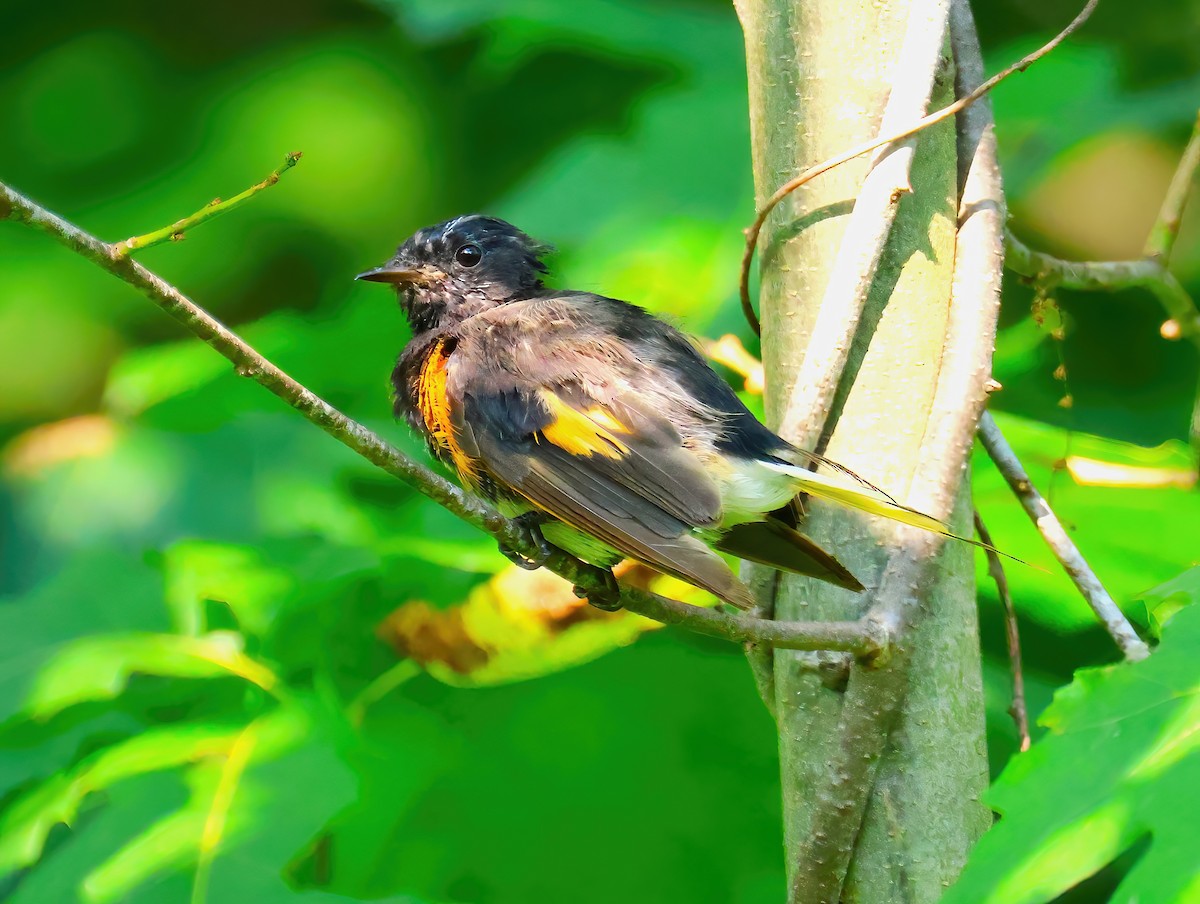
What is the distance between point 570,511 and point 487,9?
74.0 inches

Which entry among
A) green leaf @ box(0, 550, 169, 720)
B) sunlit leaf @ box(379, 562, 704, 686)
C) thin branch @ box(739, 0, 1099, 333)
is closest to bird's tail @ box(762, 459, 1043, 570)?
thin branch @ box(739, 0, 1099, 333)

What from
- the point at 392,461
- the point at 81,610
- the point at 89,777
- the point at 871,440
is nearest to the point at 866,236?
the point at 871,440

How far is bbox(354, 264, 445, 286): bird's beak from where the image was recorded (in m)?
1.73

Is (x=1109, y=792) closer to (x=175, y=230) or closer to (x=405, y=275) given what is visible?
(x=175, y=230)

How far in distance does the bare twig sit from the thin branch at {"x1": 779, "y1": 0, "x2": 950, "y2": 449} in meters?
0.12

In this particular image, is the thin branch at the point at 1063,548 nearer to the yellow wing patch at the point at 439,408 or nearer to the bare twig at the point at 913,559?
the bare twig at the point at 913,559

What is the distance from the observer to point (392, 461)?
880 mm

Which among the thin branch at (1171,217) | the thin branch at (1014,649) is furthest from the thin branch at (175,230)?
the thin branch at (1171,217)

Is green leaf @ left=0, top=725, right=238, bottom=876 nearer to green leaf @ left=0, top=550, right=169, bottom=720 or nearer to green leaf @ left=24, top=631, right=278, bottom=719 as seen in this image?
green leaf @ left=24, top=631, right=278, bottom=719

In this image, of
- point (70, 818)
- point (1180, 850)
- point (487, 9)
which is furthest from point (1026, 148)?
point (70, 818)

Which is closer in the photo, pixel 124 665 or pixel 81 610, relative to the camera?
pixel 124 665

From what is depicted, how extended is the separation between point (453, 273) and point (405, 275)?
7cm

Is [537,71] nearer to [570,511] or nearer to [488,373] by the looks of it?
[488,373]

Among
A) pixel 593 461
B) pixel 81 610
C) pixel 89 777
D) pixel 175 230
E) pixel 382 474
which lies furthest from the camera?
pixel 382 474
